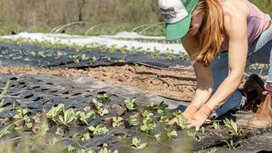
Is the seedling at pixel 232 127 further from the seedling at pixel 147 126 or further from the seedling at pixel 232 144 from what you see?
the seedling at pixel 147 126

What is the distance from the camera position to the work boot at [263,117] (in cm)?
382

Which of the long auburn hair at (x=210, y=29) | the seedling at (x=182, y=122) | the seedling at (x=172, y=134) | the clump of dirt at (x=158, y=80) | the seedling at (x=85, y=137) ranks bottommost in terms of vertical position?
the clump of dirt at (x=158, y=80)

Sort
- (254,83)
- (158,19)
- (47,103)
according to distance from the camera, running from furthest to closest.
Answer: (158,19) < (47,103) < (254,83)

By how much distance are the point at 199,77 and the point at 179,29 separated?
0.65 m

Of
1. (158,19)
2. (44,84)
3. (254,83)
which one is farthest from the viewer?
(158,19)

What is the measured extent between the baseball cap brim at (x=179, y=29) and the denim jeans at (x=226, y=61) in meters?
0.77

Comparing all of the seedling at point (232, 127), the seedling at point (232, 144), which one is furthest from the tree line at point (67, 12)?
the seedling at point (232, 144)

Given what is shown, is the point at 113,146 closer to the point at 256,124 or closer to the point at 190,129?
the point at 190,129

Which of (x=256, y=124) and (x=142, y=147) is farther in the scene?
(x=256, y=124)

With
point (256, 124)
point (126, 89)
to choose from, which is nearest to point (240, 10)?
point (256, 124)

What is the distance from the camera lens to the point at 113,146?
11.4ft

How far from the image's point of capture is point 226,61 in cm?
417

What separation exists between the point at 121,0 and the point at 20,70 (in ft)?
57.1

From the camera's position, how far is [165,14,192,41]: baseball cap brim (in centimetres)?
338
